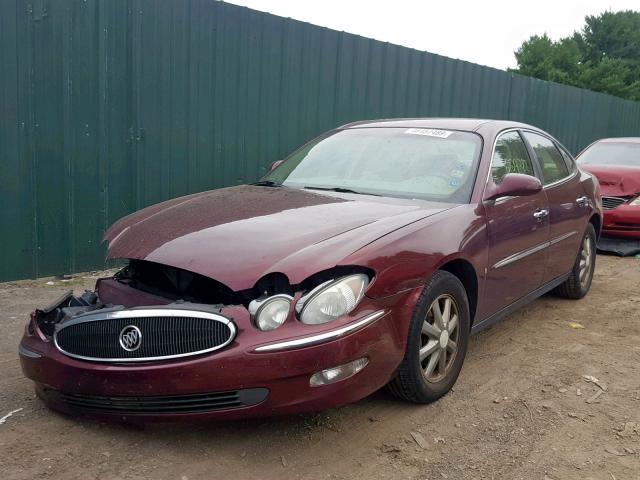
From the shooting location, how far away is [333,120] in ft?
29.1

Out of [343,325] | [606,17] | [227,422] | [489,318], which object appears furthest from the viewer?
[606,17]

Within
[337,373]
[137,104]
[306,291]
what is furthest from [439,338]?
[137,104]

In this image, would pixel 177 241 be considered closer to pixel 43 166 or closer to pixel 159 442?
pixel 159 442

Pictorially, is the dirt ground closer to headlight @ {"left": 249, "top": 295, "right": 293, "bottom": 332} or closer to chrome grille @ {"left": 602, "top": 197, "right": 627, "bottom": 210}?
headlight @ {"left": 249, "top": 295, "right": 293, "bottom": 332}

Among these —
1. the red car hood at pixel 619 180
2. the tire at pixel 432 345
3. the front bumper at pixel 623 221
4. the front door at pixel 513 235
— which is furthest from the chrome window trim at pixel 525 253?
the red car hood at pixel 619 180

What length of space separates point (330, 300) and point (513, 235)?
182 centimetres

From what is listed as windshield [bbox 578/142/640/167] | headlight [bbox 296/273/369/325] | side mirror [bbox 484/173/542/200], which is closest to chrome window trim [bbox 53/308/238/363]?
headlight [bbox 296/273/369/325]

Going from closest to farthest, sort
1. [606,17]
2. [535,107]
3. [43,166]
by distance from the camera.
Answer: [43,166]
[535,107]
[606,17]

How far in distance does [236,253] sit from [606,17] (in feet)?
155

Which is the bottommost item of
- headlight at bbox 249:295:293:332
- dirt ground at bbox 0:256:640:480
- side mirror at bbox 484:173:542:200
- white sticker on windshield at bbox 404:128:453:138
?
dirt ground at bbox 0:256:640:480

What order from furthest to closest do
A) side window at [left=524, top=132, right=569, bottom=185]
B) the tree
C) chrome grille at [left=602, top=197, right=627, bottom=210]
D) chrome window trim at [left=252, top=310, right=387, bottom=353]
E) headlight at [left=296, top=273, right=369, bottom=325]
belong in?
the tree
chrome grille at [left=602, top=197, right=627, bottom=210]
side window at [left=524, top=132, right=569, bottom=185]
headlight at [left=296, top=273, right=369, bottom=325]
chrome window trim at [left=252, top=310, right=387, bottom=353]

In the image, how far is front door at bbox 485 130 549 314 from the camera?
13.2ft

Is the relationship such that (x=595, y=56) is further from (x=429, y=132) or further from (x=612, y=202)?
(x=429, y=132)

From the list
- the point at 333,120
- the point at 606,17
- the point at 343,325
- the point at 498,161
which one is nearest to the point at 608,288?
the point at 498,161
